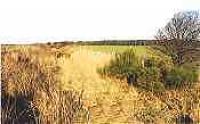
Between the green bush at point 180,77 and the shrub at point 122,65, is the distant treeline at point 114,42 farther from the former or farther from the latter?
the green bush at point 180,77

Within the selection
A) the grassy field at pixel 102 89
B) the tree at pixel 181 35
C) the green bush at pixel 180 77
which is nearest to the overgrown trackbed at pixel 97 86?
the grassy field at pixel 102 89

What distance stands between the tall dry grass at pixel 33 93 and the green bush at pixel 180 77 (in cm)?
49

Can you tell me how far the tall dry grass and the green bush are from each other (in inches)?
19.3

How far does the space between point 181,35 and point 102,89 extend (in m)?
0.51

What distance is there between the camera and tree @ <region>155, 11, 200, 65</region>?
215cm

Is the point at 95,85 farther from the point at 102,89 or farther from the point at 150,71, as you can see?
the point at 150,71

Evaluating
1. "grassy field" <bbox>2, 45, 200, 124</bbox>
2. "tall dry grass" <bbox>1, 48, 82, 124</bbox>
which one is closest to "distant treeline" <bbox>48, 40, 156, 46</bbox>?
"grassy field" <bbox>2, 45, 200, 124</bbox>

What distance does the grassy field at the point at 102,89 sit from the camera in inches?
89.0

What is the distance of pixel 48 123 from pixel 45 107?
9 cm

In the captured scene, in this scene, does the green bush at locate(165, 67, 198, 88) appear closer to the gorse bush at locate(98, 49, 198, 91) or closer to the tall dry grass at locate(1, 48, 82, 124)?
the gorse bush at locate(98, 49, 198, 91)

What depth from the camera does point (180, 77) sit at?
2229 mm

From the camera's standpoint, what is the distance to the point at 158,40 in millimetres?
2215

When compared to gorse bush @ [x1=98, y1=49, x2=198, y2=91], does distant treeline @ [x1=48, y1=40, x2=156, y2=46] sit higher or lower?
higher

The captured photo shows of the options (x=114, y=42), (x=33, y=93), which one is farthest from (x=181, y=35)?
(x=33, y=93)
